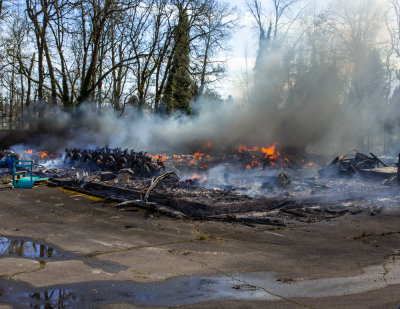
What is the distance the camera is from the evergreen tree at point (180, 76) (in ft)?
88.6

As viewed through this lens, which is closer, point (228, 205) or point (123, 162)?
point (228, 205)

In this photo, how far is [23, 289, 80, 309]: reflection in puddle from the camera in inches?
135

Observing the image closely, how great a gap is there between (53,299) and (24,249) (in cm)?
206

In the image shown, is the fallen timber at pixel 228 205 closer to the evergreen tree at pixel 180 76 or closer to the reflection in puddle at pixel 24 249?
the reflection in puddle at pixel 24 249

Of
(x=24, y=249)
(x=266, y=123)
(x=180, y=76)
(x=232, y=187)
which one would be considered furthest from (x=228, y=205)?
(x=180, y=76)

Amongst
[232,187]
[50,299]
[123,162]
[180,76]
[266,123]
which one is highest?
[180,76]

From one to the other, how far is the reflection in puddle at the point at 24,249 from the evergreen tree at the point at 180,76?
2271 centimetres

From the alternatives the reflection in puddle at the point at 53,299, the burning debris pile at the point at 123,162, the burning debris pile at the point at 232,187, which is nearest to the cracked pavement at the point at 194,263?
the reflection in puddle at the point at 53,299

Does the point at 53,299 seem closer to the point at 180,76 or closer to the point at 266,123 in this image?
the point at 266,123

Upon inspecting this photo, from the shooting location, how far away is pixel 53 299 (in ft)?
11.8

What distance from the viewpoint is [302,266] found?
4.75 m

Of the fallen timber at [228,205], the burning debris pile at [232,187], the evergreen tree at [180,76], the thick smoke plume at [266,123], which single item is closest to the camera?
the fallen timber at [228,205]

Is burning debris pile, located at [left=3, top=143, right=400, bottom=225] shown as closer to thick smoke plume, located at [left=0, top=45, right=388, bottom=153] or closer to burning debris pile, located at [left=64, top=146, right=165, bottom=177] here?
burning debris pile, located at [left=64, top=146, right=165, bottom=177]

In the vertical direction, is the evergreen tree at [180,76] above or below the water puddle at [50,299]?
above
